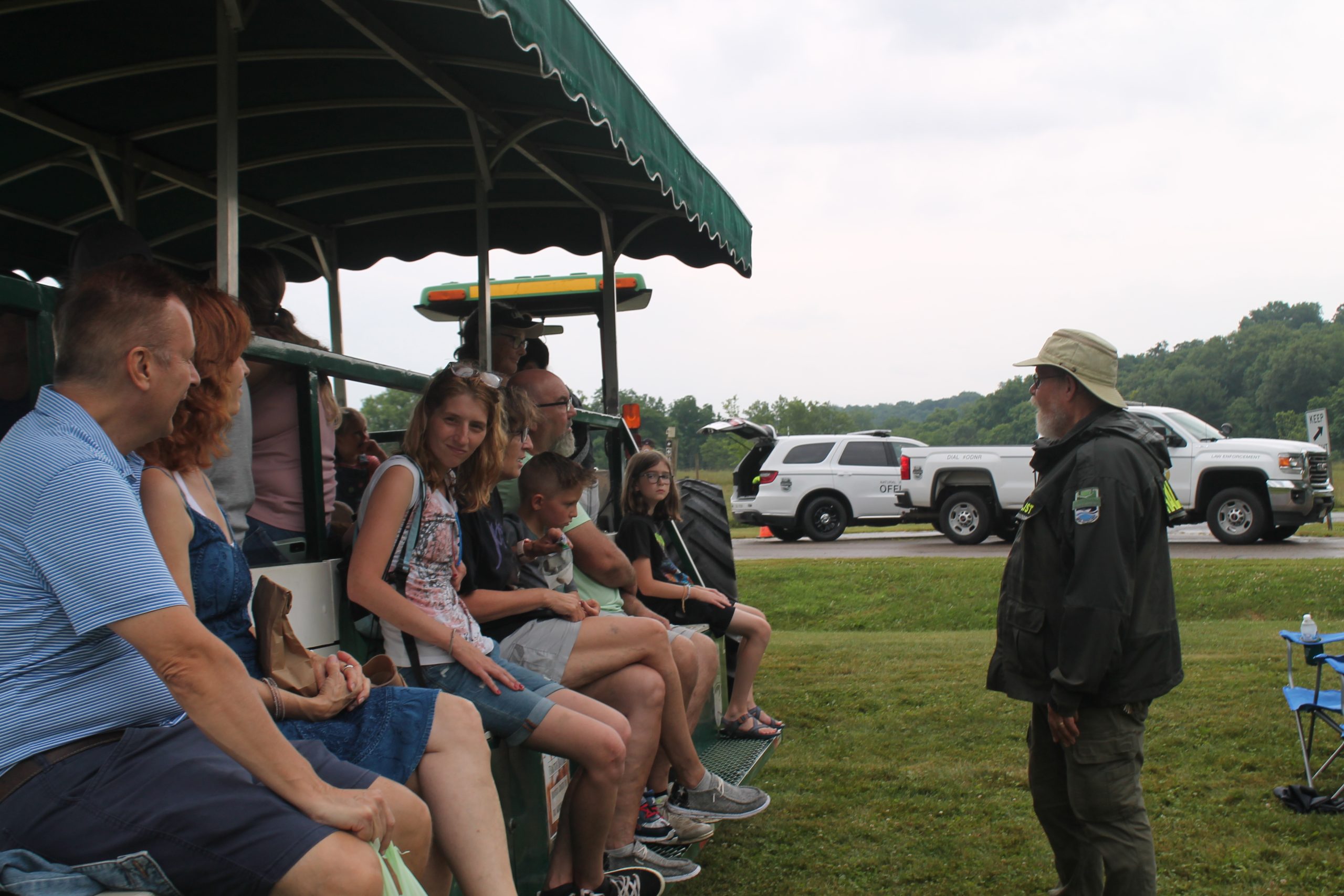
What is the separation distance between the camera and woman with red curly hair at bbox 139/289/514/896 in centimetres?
208

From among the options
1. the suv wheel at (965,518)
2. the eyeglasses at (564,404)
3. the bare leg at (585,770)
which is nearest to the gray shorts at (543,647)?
the bare leg at (585,770)

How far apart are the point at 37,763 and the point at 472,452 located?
1752 mm

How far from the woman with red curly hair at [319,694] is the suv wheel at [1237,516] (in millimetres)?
14751

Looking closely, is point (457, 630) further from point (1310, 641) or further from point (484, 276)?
point (1310, 641)

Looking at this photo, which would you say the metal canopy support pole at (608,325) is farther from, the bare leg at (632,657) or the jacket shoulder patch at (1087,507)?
the jacket shoulder patch at (1087,507)

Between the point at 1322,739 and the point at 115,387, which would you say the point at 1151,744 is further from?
the point at 115,387

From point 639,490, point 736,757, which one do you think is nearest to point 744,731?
point 736,757

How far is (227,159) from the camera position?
304cm

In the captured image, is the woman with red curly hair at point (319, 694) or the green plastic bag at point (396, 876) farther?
the woman with red curly hair at point (319, 694)

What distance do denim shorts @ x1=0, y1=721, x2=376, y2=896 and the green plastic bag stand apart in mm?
147

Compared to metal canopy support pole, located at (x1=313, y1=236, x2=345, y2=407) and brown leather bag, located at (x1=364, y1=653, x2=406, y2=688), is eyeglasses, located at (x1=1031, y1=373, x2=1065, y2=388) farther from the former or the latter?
metal canopy support pole, located at (x1=313, y1=236, x2=345, y2=407)

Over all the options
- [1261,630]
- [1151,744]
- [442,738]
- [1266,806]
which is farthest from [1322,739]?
[442,738]

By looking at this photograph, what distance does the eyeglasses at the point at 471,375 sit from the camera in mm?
3264

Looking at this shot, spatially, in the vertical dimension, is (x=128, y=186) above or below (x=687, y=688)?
above
